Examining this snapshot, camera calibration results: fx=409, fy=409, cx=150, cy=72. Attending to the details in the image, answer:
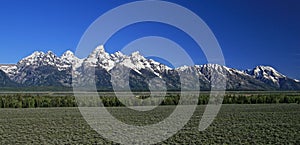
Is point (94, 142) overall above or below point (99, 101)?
below

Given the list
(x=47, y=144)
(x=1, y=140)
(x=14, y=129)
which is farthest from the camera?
(x=14, y=129)

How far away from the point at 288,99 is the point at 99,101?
56814 millimetres

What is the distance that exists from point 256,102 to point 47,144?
3727 inches

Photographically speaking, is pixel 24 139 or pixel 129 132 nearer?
pixel 24 139

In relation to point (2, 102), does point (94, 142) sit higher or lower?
lower

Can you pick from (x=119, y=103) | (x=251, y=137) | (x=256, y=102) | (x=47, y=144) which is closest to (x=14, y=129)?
(x=47, y=144)

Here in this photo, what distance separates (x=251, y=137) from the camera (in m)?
37.7

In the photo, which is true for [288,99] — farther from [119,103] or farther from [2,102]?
[2,102]

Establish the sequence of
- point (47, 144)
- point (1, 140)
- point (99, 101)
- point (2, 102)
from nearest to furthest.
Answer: point (47, 144) → point (1, 140) → point (2, 102) → point (99, 101)

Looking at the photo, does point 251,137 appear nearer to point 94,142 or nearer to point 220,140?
point 220,140

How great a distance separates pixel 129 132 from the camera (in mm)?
42156

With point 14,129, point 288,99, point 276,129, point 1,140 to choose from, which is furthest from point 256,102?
point 1,140

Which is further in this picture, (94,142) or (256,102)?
(256,102)

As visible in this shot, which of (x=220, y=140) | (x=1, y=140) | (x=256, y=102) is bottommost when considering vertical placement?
(x=220, y=140)
